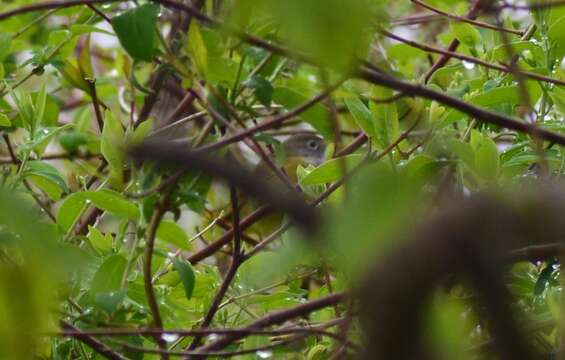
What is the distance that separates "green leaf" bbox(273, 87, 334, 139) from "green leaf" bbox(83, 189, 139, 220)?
346 millimetres

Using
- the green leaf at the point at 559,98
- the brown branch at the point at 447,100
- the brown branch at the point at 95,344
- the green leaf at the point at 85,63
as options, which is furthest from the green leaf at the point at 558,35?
the green leaf at the point at 85,63

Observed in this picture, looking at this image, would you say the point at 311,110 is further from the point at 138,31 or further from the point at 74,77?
the point at 74,77

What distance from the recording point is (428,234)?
1.36 ft

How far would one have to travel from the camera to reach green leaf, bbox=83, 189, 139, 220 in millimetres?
881

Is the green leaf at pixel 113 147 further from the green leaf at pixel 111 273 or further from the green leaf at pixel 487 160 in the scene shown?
the green leaf at pixel 487 160

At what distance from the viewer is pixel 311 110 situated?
3.82 ft

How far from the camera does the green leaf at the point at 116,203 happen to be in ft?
2.89

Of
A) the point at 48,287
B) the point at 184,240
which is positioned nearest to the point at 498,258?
the point at 48,287

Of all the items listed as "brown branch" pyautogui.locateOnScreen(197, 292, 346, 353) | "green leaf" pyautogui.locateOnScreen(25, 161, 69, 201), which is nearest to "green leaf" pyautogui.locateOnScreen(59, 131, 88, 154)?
"green leaf" pyautogui.locateOnScreen(25, 161, 69, 201)

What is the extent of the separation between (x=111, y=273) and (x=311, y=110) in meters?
0.38

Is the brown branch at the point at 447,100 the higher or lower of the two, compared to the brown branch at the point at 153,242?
higher

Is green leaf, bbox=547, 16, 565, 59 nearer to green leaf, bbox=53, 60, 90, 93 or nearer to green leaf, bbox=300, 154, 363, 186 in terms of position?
Result: green leaf, bbox=300, 154, 363, 186

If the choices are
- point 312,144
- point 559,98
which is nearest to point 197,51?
point 559,98

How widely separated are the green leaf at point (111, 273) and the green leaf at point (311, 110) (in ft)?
1.17
